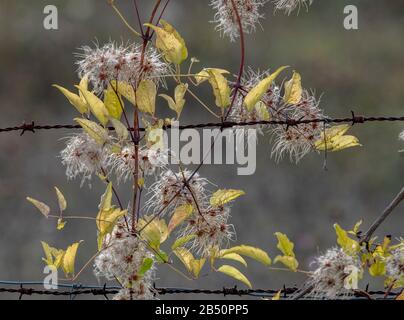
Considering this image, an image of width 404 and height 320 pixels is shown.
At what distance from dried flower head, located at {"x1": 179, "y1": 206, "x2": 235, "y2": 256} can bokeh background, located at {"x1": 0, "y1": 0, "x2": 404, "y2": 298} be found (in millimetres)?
2950

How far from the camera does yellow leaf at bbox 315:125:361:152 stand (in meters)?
1.18

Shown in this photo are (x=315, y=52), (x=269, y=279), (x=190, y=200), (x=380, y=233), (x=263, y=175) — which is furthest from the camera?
(x=315, y=52)

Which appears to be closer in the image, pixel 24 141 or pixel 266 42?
pixel 24 141

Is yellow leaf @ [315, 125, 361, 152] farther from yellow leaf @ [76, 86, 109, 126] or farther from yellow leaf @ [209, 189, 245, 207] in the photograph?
yellow leaf @ [76, 86, 109, 126]

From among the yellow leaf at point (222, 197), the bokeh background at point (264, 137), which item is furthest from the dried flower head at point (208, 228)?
the bokeh background at point (264, 137)

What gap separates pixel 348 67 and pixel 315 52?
247 mm

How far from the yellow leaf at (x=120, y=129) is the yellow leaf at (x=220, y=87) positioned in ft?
0.41

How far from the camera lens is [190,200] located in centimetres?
116

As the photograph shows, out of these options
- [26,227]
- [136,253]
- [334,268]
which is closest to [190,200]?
[136,253]

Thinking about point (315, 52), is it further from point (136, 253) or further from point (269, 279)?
point (136, 253)

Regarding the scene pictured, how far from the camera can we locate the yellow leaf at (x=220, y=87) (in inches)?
43.7

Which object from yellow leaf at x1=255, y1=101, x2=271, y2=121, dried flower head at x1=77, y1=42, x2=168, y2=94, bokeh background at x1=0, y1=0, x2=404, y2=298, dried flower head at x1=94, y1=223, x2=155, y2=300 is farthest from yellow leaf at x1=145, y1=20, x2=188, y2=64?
bokeh background at x1=0, y1=0, x2=404, y2=298

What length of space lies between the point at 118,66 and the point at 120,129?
8 cm

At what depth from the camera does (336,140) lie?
1.19 meters
